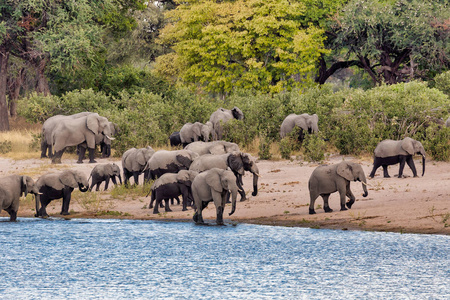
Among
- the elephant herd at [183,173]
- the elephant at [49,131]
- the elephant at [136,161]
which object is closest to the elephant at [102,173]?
the elephant herd at [183,173]

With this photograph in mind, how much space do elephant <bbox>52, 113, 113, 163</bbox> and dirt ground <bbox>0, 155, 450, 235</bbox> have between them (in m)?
5.72

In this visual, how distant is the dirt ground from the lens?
13.8 meters

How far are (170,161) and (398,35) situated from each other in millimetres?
27158

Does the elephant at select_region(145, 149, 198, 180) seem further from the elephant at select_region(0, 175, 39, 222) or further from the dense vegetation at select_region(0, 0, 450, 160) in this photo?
the dense vegetation at select_region(0, 0, 450, 160)

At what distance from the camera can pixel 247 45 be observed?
4122 cm

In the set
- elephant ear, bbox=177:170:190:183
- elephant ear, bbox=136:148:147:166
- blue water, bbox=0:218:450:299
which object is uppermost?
elephant ear, bbox=136:148:147:166

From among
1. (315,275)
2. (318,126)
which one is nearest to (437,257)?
(315,275)

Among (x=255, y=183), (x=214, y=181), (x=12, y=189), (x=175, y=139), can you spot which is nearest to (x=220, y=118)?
(x=175, y=139)

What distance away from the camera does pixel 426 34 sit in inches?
1601

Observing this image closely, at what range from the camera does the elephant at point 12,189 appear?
14.4 metres

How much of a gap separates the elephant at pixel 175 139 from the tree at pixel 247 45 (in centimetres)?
1418

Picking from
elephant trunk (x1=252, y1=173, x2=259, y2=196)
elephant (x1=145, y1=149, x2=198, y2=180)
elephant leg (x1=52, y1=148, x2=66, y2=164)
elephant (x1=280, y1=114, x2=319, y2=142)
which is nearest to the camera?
elephant trunk (x1=252, y1=173, x2=259, y2=196)

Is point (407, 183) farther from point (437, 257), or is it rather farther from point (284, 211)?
point (437, 257)

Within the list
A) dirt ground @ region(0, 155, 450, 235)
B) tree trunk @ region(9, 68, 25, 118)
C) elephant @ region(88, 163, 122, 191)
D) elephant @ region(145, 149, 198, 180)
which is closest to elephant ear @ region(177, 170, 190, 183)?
dirt ground @ region(0, 155, 450, 235)
